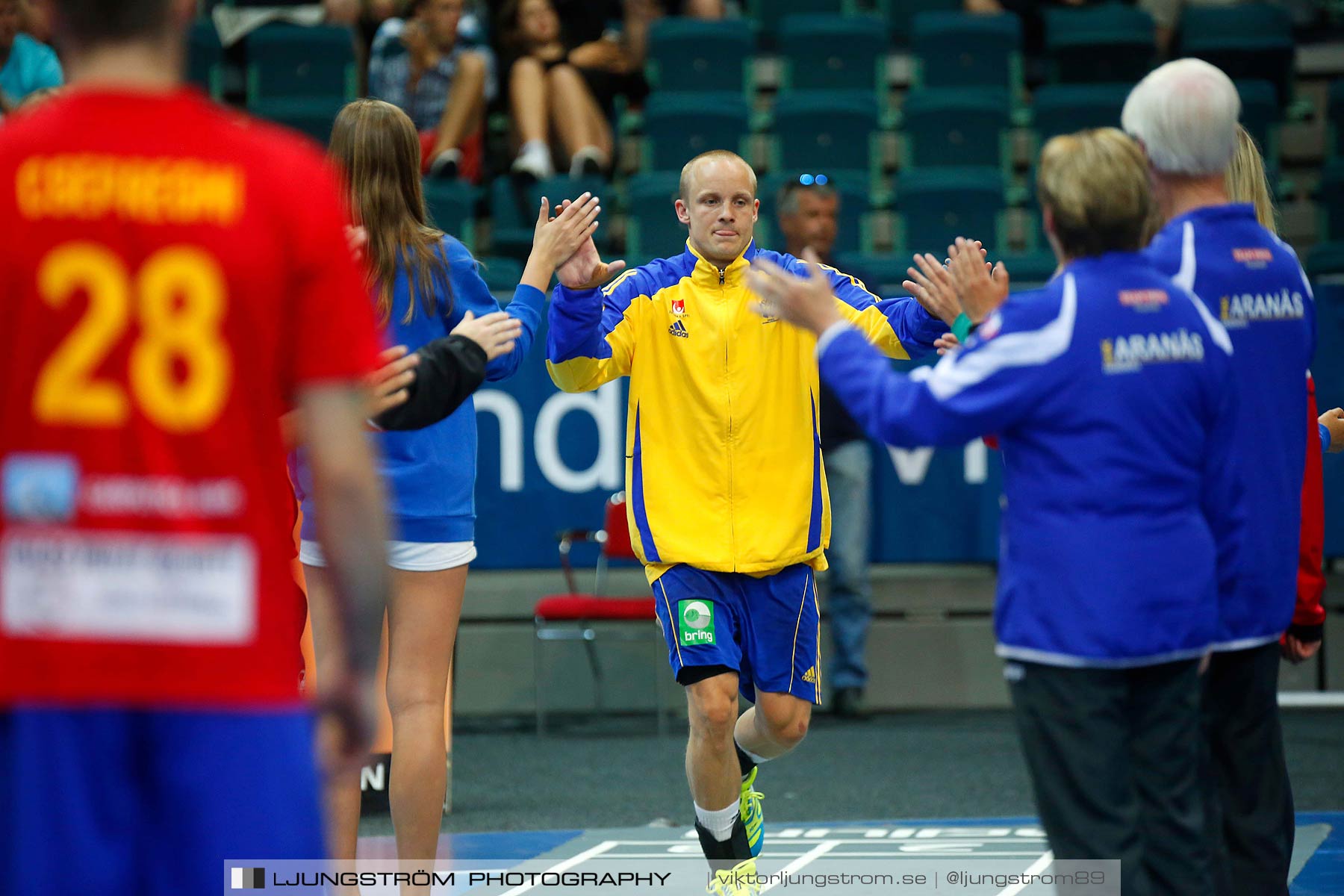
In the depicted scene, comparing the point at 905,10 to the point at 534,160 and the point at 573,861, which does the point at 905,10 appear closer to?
the point at 534,160

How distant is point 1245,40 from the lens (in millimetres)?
11117

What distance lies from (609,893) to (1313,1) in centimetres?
1001

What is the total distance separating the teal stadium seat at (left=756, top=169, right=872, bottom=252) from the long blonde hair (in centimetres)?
567

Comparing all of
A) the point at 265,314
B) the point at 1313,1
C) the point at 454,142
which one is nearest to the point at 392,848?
the point at 265,314

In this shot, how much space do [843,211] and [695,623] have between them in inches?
224

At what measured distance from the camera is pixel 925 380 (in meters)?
2.93

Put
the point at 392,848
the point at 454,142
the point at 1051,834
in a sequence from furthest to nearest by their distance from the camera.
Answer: the point at 454,142, the point at 392,848, the point at 1051,834

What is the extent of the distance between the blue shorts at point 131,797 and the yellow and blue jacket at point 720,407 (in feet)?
8.94

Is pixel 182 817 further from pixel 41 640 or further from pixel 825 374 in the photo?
pixel 825 374

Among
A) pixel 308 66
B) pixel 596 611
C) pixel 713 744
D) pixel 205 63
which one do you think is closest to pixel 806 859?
pixel 713 744

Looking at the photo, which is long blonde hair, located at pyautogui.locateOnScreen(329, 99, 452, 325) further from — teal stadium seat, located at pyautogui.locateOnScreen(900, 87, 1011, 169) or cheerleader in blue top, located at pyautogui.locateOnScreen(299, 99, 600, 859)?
teal stadium seat, located at pyautogui.locateOnScreen(900, 87, 1011, 169)

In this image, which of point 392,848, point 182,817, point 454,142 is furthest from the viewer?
point 454,142

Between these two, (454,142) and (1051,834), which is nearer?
(1051,834)

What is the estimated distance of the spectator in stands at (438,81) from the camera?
1055 centimetres
